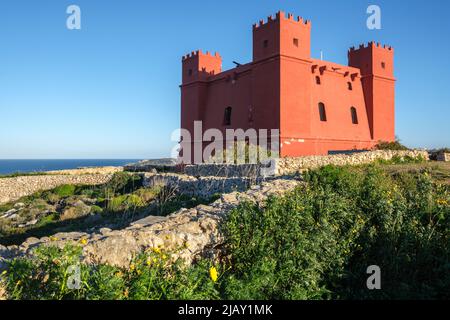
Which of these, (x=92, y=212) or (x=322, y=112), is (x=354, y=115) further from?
(x=92, y=212)

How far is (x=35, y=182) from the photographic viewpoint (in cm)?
2505

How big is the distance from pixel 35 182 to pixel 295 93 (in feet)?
59.2

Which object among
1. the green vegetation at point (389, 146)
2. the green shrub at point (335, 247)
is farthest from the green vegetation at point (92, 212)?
the green vegetation at point (389, 146)

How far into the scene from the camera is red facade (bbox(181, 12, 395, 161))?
62.3ft

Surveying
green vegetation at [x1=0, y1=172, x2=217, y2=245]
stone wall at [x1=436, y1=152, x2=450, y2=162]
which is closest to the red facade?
stone wall at [x1=436, y1=152, x2=450, y2=162]

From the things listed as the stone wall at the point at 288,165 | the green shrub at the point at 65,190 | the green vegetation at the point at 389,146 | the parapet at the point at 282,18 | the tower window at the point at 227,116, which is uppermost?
the parapet at the point at 282,18

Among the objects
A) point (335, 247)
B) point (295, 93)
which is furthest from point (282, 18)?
point (335, 247)

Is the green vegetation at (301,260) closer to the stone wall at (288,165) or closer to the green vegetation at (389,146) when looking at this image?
the stone wall at (288,165)

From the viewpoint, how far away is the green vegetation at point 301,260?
3.52 m

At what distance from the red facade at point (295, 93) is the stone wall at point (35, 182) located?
21.3 feet

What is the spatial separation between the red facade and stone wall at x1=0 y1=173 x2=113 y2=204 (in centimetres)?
651

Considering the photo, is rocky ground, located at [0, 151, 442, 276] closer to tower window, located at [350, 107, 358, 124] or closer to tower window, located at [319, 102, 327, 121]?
tower window, located at [319, 102, 327, 121]
